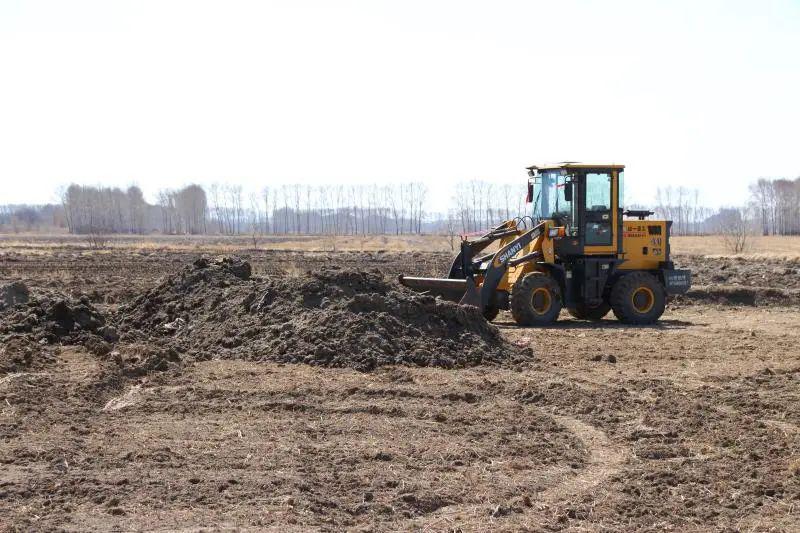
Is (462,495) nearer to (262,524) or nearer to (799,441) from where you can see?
(262,524)

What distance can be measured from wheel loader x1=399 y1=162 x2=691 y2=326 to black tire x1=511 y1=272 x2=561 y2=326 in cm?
2

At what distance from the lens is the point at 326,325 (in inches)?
546

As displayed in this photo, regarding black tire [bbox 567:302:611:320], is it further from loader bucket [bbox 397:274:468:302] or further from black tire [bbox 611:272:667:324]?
loader bucket [bbox 397:274:468:302]

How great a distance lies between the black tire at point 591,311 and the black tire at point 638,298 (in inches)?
23.7

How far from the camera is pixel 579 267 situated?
60.5ft

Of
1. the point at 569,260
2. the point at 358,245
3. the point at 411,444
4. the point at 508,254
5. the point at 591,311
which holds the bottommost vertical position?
the point at 411,444

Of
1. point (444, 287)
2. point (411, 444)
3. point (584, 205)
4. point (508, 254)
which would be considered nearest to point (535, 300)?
point (508, 254)

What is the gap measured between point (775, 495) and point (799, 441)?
5.95 ft

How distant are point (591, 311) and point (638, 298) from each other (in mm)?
1066

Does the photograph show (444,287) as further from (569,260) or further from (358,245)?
(358,245)

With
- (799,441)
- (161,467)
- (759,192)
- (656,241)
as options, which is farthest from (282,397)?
(759,192)

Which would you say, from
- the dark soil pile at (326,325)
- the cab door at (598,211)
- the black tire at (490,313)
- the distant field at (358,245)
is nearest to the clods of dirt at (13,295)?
the dark soil pile at (326,325)

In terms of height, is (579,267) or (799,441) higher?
(579,267)

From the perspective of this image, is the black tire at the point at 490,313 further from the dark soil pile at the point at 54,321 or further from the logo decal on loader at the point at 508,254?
the dark soil pile at the point at 54,321
